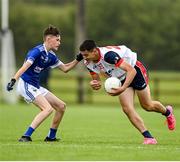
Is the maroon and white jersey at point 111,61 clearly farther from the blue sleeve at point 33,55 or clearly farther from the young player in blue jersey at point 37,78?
the blue sleeve at point 33,55

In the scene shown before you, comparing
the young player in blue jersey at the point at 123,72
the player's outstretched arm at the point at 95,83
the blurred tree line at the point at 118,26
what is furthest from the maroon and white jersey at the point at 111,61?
the blurred tree line at the point at 118,26

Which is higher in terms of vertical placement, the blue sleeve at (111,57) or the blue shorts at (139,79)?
the blue sleeve at (111,57)

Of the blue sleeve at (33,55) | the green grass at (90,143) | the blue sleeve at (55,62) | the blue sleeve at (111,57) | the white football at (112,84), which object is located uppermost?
the blue sleeve at (111,57)

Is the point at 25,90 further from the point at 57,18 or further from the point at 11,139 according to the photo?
the point at 57,18

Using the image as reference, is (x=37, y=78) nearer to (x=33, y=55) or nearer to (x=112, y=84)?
(x=33, y=55)

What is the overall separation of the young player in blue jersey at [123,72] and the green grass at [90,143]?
613 millimetres

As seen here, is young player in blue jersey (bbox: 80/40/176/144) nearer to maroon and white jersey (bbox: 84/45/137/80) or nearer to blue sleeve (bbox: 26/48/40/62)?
maroon and white jersey (bbox: 84/45/137/80)

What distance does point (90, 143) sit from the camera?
14023 mm

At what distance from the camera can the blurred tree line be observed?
55.2 metres

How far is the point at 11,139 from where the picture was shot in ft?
48.9

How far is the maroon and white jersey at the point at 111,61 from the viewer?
43.3 feet

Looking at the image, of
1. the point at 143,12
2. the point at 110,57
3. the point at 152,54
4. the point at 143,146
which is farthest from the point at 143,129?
the point at 143,12

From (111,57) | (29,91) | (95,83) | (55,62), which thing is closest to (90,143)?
(95,83)

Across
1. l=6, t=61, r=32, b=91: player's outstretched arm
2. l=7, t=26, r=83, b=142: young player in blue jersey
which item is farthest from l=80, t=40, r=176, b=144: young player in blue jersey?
l=6, t=61, r=32, b=91: player's outstretched arm
